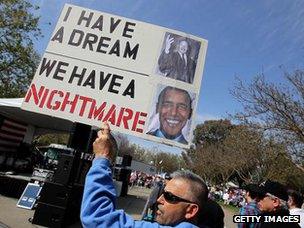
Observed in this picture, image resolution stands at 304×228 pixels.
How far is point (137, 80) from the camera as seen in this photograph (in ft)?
15.6

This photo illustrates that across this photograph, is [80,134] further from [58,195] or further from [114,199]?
[114,199]

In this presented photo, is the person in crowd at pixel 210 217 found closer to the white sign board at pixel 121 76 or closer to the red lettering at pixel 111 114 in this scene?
the white sign board at pixel 121 76

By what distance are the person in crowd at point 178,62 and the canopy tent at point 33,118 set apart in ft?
44.0

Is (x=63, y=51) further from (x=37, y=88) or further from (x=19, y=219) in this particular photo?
(x=19, y=219)

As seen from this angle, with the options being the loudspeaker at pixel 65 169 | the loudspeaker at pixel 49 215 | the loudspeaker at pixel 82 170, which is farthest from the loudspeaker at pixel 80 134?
the loudspeaker at pixel 82 170

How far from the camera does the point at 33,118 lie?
79.0 ft

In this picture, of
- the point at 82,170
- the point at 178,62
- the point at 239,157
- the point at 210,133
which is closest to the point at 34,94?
the point at 178,62

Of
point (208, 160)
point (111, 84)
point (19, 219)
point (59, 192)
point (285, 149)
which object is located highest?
point (208, 160)

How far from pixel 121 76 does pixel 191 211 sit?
8.25 feet

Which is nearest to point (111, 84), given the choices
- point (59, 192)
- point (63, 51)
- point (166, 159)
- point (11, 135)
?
point (63, 51)

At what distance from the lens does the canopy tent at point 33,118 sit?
1785cm

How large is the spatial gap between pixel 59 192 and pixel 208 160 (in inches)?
2362

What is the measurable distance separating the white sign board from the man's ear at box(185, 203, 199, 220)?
2.11 m

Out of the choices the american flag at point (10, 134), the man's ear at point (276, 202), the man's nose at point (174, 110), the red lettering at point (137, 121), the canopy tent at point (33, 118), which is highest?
the canopy tent at point (33, 118)
